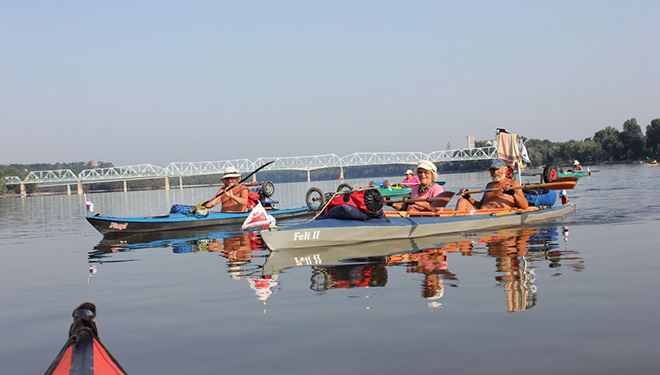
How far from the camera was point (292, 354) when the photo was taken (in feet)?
18.0

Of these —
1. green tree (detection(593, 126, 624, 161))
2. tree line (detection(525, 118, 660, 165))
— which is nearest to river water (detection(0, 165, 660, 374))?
tree line (detection(525, 118, 660, 165))

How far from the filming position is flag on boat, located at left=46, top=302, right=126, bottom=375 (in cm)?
391

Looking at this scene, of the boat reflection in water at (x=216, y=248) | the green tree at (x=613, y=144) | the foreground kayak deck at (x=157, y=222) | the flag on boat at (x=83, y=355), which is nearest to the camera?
the flag on boat at (x=83, y=355)

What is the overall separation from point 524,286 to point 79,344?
5621 mm

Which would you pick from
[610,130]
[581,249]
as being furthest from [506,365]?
[610,130]

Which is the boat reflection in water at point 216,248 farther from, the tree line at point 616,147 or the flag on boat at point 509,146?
the tree line at point 616,147

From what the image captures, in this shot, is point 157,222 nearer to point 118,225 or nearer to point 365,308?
point 118,225

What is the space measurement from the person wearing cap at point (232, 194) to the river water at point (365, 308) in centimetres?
591

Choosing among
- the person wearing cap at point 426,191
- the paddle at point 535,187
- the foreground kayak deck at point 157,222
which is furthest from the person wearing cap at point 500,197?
the foreground kayak deck at point 157,222

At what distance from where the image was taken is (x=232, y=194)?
1967cm

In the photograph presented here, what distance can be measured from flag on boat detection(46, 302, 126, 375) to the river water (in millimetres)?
1137

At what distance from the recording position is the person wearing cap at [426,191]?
14.9 m

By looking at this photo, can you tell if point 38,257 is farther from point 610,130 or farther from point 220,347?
point 610,130

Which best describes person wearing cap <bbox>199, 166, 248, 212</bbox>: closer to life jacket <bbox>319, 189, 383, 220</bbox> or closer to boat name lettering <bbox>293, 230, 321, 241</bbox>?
life jacket <bbox>319, 189, 383, 220</bbox>
